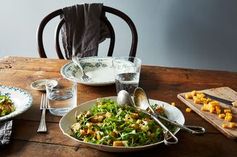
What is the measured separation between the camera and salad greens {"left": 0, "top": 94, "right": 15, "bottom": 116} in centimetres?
94

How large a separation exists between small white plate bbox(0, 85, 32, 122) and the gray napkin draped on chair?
0.69 m

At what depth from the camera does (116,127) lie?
32.7 inches

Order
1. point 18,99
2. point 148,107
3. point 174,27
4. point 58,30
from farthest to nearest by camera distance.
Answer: point 174,27
point 58,30
point 18,99
point 148,107

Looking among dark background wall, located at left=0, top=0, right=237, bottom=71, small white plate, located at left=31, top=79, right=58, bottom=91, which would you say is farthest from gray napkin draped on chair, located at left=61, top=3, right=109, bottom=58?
small white plate, located at left=31, top=79, right=58, bottom=91

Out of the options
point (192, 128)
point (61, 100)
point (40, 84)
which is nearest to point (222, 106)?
point (192, 128)

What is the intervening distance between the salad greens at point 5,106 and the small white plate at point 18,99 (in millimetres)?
17

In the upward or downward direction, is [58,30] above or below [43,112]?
above

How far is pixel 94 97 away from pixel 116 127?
0.29 meters

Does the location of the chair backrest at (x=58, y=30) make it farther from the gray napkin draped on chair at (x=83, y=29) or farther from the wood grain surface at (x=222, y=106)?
the wood grain surface at (x=222, y=106)

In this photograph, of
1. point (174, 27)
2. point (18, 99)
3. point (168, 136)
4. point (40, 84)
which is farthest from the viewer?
point (174, 27)

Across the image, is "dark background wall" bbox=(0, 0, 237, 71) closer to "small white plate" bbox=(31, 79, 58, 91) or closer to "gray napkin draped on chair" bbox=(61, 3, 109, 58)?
"gray napkin draped on chair" bbox=(61, 3, 109, 58)

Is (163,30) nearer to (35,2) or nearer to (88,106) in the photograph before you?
(35,2)

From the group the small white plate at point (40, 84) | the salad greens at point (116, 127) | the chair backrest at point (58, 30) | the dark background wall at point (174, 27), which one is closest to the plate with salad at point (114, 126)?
the salad greens at point (116, 127)

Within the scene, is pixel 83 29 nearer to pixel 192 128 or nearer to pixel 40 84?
pixel 40 84
